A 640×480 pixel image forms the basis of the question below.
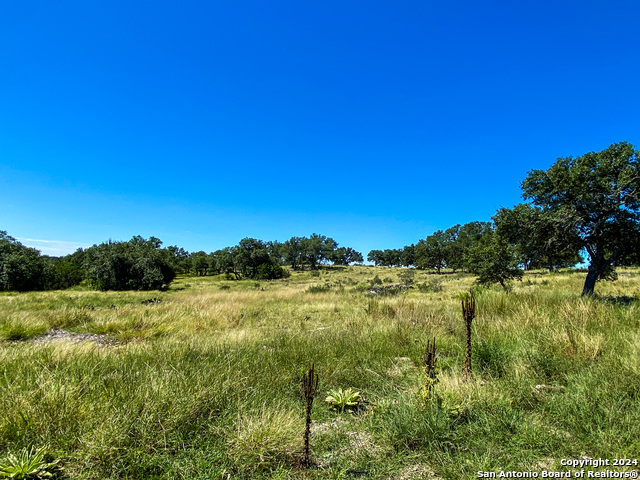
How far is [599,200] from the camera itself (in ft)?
31.7

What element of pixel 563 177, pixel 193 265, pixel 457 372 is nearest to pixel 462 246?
pixel 563 177

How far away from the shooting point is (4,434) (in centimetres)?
237

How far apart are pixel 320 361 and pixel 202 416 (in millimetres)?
2294

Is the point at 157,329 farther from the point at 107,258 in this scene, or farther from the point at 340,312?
the point at 107,258

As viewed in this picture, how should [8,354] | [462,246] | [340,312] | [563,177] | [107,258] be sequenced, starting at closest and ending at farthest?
[8,354], [563,177], [340,312], [107,258], [462,246]

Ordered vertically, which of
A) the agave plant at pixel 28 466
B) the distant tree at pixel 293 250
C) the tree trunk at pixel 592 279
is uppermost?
the distant tree at pixel 293 250

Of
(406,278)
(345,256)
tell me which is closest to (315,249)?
(345,256)

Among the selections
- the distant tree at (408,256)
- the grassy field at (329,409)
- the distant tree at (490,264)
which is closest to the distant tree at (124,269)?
the grassy field at (329,409)

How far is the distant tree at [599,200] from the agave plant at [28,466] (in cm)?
1351

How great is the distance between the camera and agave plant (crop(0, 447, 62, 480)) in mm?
1906

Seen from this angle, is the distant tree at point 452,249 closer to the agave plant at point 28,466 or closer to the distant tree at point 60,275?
the agave plant at point 28,466

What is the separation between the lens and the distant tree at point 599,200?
9344mm

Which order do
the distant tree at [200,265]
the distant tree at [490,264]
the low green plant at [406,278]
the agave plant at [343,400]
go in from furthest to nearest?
the distant tree at [200,265], the low green plant at [406,278], the distant tree at [490,264], the agave plant at [343,400]

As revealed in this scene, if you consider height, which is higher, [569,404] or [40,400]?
[40,400]
